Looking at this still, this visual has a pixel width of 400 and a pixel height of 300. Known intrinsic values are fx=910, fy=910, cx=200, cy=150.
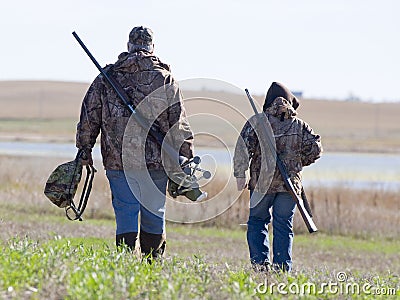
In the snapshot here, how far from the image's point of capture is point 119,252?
697cm

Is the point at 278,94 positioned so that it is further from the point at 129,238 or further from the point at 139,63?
the point at 129,238

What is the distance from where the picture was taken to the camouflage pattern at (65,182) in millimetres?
7953

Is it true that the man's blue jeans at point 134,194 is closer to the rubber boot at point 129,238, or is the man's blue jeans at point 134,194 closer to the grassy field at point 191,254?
the rubber boot at point 129,238

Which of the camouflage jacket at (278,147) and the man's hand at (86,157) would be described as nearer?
the man's hand at (86,157)

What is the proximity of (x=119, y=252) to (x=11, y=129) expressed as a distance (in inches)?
2364

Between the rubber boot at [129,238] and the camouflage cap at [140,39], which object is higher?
the camouflage cap at [140,39]

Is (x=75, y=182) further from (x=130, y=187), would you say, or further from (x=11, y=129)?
(x=11, y=129)

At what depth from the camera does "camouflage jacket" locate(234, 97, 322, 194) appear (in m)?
8.42

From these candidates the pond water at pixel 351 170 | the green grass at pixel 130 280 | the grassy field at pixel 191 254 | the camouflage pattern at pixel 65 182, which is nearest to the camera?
the green grass at pixel 130 280

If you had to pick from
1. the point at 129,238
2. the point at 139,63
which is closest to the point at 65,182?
the point at 129,238

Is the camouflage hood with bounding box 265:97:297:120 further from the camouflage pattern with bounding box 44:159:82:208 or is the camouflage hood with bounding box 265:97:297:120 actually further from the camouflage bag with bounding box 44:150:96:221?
the camouflage pattern with bounding box 44:159:82:208

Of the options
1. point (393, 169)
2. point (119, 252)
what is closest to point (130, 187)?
point (119, 252)

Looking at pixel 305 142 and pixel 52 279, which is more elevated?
pixel 305 142

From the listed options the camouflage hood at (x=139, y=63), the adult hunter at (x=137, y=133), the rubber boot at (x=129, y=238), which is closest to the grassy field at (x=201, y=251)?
the rubber boot at (x=129, y=238)
